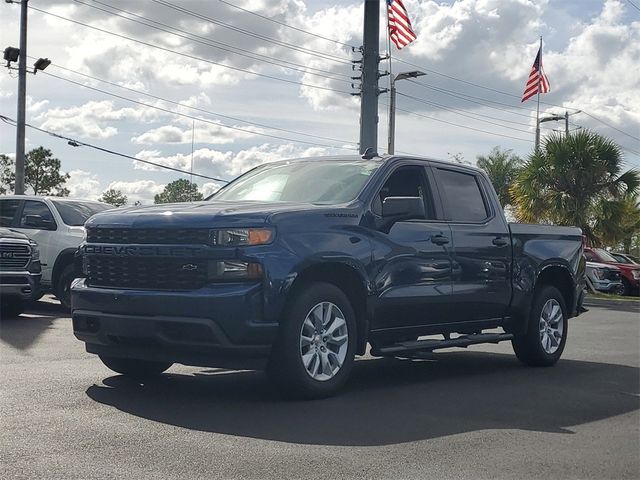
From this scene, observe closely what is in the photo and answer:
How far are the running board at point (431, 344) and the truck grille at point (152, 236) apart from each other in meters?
1.86

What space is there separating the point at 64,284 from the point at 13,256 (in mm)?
1636

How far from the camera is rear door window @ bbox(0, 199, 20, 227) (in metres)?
14.8

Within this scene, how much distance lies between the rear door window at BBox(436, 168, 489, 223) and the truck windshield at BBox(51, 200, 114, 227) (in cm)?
724

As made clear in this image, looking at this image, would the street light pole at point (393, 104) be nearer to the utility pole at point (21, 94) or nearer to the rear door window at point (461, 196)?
the utility pole at point (21, 94)

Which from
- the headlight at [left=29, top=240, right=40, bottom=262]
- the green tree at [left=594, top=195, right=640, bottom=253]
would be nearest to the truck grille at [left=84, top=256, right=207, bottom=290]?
the headlight at [left=29, top=240, right=40, bottom=262]

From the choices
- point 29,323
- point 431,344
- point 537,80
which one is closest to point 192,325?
point 431,344

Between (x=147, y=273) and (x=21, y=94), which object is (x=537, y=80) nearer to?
(x=21, y=94)

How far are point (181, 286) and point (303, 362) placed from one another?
3.37 ft

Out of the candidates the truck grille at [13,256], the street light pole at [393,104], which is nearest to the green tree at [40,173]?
the street light pole at [393,104]

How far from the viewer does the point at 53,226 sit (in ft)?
46.8

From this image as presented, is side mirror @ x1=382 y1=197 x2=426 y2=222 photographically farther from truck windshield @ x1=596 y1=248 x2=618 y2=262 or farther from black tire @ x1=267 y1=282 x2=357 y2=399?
truck windshield @ x1=596 y1=248 x2=618 y2=262

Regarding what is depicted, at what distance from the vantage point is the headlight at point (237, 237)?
21.6 feet

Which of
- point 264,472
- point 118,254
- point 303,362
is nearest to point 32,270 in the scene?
point 118,254

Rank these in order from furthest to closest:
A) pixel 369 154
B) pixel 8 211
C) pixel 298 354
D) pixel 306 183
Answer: pixel 8 211
pixel 369 154
pixel 306 183
pixel 298 354
